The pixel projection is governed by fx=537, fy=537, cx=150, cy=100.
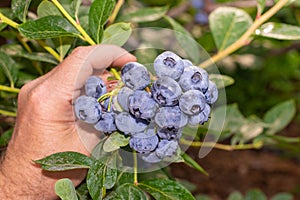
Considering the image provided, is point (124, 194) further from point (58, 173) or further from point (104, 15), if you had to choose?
point (104, 15)

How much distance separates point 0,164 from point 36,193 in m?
0.12

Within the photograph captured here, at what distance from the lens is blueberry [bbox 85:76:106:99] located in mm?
860

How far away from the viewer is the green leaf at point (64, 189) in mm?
848

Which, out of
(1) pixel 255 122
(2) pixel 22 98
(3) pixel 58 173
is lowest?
(1) pixel 255 122

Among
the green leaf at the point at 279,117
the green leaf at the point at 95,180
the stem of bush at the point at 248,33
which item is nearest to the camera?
the green leaf at the point at 95,180

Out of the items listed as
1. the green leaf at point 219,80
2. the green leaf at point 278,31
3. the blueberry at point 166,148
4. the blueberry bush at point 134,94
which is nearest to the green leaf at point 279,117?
the blueberry bush at point 134,94

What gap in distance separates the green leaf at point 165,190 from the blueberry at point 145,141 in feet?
0.50

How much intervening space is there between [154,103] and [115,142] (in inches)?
4.1

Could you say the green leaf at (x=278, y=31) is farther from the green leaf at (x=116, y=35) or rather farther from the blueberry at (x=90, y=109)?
the blueberry at (x=90, y=109)

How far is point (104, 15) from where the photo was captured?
981mm

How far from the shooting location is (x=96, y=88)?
0.86 meters

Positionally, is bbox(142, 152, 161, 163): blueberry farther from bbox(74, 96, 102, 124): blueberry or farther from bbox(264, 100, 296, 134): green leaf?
bbox(264, 100, 296, 134): green leaf

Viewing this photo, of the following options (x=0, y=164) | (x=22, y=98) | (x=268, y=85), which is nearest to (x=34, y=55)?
(x=22, y=98)

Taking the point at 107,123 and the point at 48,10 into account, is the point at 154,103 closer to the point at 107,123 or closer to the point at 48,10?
the point at 107,123
